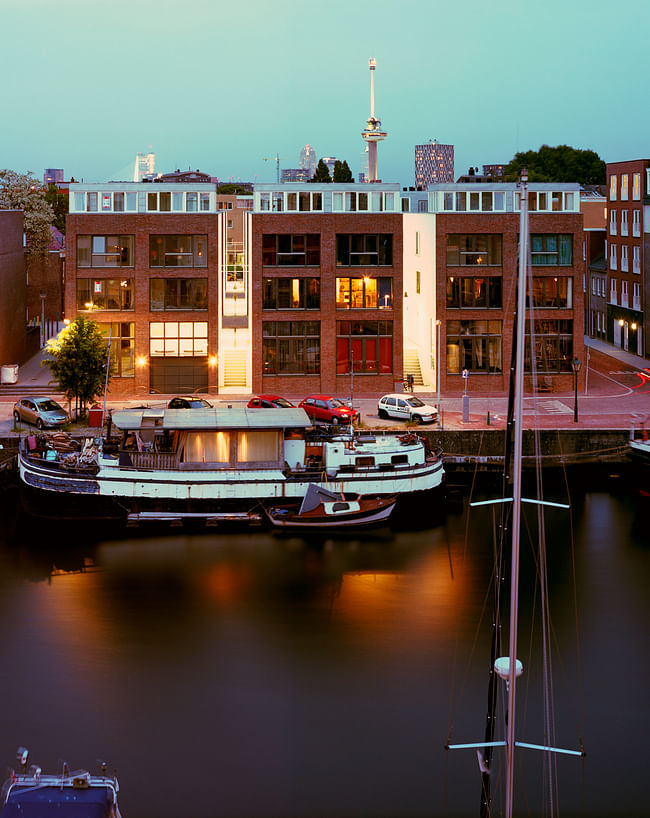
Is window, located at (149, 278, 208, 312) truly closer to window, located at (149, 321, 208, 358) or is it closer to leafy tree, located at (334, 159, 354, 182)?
window, located at (149, 321, 208, 358)

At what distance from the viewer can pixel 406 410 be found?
52812mm

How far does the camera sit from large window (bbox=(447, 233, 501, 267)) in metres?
63.8

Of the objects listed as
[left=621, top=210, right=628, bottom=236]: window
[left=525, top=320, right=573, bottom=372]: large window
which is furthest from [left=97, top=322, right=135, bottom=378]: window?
[left=621, top=210, right=628, bottom=236]: window

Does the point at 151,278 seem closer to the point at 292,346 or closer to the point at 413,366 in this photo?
the point at 292,346

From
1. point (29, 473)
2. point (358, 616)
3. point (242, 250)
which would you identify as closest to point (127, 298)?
point (242, 250)

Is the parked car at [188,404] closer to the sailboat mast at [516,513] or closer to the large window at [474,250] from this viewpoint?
the large window at [474,250]

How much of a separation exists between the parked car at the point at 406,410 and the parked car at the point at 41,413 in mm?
14873

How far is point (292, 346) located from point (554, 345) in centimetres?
1484

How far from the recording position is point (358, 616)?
3309cm

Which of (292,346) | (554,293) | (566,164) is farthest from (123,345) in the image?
(566,164)

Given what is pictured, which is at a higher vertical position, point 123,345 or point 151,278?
point 151,278

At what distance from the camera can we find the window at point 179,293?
2489 inches

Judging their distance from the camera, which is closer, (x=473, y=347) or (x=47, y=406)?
(x=47, y=406)

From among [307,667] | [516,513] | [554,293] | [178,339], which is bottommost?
[307,667]
